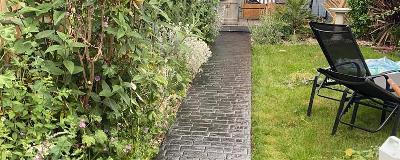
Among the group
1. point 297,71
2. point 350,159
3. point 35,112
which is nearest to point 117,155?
point 35,112

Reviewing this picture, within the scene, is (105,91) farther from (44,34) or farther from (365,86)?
(365,86)

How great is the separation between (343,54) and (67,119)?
3.11 meters

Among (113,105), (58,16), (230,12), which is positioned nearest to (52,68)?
(58,16)

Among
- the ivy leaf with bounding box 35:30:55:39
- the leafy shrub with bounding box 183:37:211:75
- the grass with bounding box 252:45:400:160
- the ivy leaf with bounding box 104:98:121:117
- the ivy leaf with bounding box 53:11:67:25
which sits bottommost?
the grass with bounding box 252:45:400:160

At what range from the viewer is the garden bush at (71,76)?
268cm

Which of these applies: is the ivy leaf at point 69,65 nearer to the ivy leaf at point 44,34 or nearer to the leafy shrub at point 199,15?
the ivy leaf at point 44,34

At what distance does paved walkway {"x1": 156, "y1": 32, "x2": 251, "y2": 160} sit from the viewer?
431 cm

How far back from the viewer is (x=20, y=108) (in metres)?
2.68

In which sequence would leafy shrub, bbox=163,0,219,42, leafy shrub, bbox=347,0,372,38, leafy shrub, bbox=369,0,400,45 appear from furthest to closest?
leafy shrub, bbox=347,0,372,38, leafy shrub, bbox=369,0,400,45, leafy shrub, bbox=163,0,219,42

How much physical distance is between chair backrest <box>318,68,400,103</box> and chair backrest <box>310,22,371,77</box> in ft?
0.50

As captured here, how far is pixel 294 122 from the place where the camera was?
5125mm

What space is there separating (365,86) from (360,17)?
6.61 m

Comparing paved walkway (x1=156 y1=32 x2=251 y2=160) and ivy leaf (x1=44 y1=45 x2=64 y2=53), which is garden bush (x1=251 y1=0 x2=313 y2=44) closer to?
paved walkway (x1=156 y1=32 x2=251 y2=160)

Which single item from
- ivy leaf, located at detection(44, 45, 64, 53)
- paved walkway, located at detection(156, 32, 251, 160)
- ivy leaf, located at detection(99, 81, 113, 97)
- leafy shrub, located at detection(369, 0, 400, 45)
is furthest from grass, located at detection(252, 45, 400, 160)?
leafy shrub, located at detection(369, 0, 400, 45)
